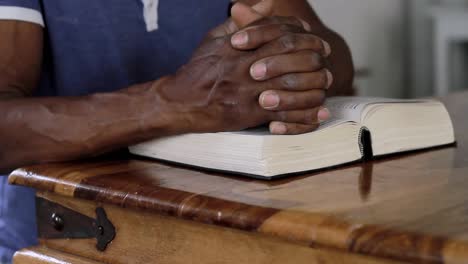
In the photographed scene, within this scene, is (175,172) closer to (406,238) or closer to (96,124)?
(96,124)

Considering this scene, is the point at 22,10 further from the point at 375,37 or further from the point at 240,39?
the point at 375,37

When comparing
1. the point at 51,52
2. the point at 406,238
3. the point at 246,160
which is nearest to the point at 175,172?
the point at 246,160

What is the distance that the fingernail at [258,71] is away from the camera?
1008 mm

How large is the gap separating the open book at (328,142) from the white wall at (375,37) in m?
2.97

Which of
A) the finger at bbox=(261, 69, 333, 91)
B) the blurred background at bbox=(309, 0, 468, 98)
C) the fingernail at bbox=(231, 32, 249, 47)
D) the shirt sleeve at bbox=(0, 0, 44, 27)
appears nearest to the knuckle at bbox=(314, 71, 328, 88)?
the finger at bbox=(261, 69, 333, 91)

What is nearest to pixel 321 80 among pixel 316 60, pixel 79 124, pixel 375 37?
pixel 316 60

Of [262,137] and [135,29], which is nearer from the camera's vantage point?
[262,137]

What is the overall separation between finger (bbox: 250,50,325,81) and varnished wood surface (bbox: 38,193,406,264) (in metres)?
0.26

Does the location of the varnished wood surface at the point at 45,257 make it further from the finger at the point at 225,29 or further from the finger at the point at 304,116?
the finger at the point at 225,29

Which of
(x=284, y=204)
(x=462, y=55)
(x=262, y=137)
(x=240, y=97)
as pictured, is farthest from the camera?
(x=462, y=55)

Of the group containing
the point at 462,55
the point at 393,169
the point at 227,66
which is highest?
the point at 227,66

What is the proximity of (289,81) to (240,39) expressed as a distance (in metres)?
0.08

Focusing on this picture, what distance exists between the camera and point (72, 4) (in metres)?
1.34

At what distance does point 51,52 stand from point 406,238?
875mm
